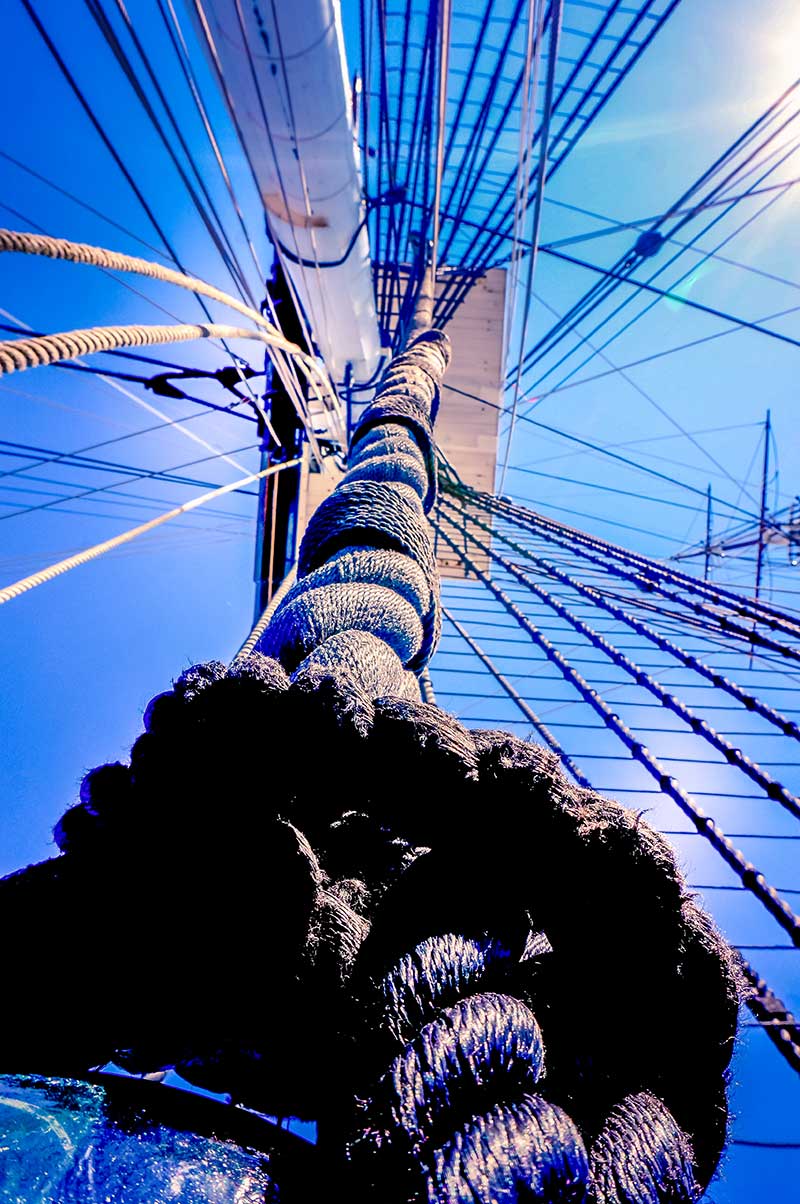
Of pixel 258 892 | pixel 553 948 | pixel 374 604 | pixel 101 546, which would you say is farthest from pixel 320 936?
pixel 101 546

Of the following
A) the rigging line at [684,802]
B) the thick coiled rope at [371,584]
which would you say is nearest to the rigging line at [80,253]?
the thick coiled rope at [371,584]

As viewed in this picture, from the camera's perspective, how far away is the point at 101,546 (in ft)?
4.60

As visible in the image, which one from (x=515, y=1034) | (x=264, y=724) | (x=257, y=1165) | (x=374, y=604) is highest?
(x=374, y=604)

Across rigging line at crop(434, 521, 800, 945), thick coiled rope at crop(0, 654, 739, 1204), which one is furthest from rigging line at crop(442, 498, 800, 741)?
thick coiled rope at crop(0, 654, 739, 1204)

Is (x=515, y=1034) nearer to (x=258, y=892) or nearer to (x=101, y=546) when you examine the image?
(x=258, y=892)

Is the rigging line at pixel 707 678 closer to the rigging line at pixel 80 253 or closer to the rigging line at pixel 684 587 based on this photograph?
the rigging line at pixel 684 587

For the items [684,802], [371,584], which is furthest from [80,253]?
[684,802]

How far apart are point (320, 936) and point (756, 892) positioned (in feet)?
4.03

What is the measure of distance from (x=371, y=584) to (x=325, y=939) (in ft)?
2.32

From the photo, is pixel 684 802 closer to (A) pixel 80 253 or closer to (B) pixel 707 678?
(B) pixel 707 678

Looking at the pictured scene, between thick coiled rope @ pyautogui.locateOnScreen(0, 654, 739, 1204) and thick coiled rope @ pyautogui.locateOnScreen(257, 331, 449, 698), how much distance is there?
0.17 m

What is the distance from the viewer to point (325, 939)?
1.49ft

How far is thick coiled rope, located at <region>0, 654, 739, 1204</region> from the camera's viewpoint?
17.5 inches

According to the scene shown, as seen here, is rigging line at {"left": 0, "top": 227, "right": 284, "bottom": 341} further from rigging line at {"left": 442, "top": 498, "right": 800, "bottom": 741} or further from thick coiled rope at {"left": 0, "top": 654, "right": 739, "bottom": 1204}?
rigging line at {"left": 442, "top": 498, "right": 800, "bottom": 741}
